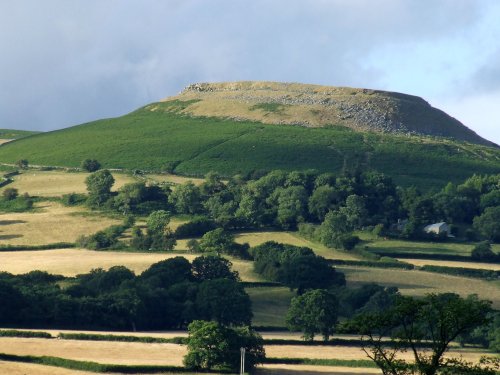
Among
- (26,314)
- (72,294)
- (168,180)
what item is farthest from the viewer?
(168,180)

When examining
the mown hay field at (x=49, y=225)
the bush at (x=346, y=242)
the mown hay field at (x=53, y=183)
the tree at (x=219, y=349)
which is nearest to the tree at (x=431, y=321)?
the tree at (x=219, y=349)

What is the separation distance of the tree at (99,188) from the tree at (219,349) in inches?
3416

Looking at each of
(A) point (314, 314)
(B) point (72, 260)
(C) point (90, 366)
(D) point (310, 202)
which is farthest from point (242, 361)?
(D) point (310, 202)

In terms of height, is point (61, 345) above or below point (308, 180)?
below

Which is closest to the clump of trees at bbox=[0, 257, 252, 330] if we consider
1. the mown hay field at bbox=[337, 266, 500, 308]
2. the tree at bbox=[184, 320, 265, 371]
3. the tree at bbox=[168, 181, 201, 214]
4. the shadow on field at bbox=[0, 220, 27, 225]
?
the mown hay field at bbox=[337, 266, 500, 308]

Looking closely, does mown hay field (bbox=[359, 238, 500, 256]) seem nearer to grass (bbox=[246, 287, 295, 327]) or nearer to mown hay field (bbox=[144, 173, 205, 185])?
grass (bbox=[246, 287, 295, 327])

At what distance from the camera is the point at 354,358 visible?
90.0m

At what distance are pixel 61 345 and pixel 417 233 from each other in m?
75.8

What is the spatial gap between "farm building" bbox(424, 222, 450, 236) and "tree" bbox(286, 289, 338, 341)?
181 ft

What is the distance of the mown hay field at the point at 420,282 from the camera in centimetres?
12338

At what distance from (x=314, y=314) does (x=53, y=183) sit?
95047 millimetres

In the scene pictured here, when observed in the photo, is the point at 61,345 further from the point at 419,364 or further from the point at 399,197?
the point at 399,197

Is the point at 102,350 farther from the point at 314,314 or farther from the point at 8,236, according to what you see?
the point at 8,236

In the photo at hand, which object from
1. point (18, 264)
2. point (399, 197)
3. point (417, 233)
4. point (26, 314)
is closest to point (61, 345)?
point (26, 314)
